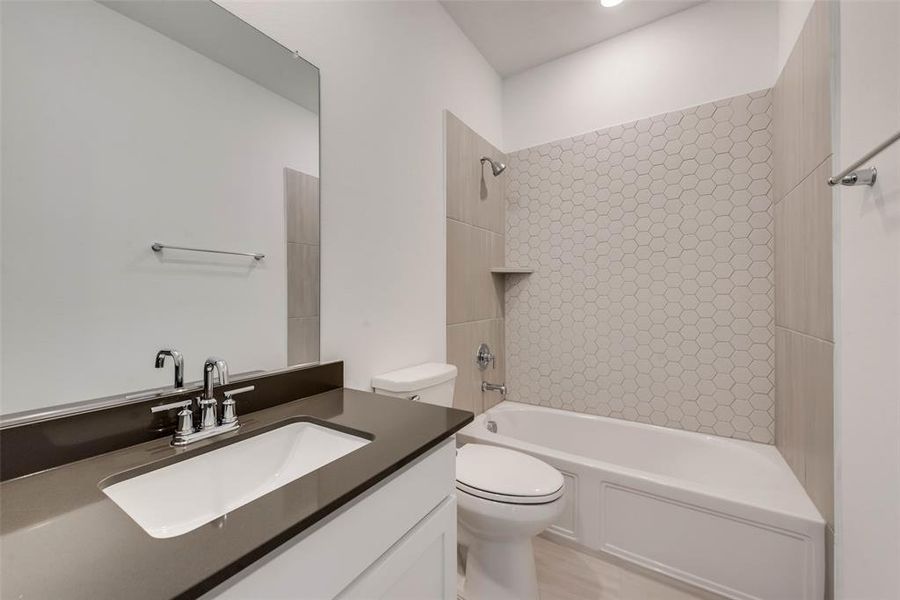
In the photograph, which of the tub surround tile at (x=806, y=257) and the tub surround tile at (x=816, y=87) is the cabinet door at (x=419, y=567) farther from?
the tub surround tile at (x=816, y=87)

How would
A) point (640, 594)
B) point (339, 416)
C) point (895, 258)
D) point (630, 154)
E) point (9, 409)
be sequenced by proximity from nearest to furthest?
point (9, 409), point (895, 258), point (339, 416), point (640, 594), point (630, 154)

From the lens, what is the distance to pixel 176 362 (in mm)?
806

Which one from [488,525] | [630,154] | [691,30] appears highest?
[691,30]

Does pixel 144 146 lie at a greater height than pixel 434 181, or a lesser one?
lesser

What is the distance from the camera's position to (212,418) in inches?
34.1

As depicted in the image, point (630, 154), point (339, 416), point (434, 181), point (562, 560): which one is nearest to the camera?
point (339, 416)

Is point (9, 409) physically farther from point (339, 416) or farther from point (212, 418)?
point (339, 416)

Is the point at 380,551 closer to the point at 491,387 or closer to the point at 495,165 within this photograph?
the point at 491,387

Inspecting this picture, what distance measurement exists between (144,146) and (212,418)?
64cm

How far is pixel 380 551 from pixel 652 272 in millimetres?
1957

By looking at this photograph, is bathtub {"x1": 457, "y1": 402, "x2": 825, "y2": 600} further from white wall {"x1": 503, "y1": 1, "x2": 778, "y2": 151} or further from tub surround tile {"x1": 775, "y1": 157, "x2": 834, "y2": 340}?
white wall {"x1": 503, "y1": 1, "x2": 778, "y2": 151}

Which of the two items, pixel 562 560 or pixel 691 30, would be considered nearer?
pixel 562 560

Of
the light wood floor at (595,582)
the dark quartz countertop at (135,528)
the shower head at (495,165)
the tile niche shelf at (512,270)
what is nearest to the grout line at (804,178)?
Result: the tile niche shelf at (512,270)

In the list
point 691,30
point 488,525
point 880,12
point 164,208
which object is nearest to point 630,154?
point 691,30
